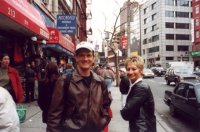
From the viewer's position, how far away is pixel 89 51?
3729mm

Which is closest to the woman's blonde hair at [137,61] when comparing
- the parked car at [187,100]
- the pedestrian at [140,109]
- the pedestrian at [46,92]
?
the pedestrian at [140,109]

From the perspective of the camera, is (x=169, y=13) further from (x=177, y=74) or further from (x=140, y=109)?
(x=140, y=109)

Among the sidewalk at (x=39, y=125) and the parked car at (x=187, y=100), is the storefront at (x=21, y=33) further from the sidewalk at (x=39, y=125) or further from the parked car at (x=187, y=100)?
the parked car at (x=187, y=100)

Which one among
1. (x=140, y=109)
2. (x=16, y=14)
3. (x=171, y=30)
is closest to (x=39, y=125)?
Result: (x=16, y=14)

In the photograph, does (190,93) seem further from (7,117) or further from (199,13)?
(199,13)

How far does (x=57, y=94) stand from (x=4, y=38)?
9.96m

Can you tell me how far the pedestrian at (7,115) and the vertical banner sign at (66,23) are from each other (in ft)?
51.0

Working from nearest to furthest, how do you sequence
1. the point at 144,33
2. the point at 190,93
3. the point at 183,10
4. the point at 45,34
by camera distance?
1. the point at 190,93
2. the point at 45,34
3. the point at 183,10
4. the point at 144,33

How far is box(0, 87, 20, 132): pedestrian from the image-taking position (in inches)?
141

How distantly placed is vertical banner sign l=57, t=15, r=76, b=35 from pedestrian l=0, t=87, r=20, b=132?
15.6 m

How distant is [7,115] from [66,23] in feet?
53.2

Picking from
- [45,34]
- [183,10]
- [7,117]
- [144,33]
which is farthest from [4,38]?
[144,33]

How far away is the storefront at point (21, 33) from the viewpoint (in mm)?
10501

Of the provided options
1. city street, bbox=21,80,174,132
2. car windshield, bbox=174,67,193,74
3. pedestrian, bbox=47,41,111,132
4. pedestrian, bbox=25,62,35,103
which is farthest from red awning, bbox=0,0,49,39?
car windshield, bbox=174,67,193,74
